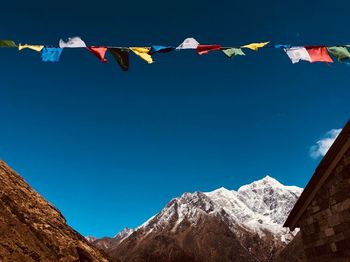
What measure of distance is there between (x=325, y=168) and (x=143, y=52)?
22.5ft

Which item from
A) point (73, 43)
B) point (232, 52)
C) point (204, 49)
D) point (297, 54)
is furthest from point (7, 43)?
point (297, 54)

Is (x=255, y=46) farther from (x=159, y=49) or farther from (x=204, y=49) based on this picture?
(x=159, y=49)

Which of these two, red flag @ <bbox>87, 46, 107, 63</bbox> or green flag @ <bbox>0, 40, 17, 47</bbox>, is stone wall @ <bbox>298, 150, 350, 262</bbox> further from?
green flag @ <bbox>0, 40, 17, 47</bbox>

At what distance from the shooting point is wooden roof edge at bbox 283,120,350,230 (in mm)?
11961

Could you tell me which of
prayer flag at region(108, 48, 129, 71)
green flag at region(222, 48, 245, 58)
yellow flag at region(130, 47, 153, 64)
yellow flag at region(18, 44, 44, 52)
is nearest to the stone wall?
green flag at region(222, 48, 245, 58)

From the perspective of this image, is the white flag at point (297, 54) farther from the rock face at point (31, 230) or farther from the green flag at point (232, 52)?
the rock face at point (31, 230)

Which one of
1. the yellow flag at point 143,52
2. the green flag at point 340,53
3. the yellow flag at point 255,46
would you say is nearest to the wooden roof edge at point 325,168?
the green flag at point 340,53

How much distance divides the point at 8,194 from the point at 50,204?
1.91m

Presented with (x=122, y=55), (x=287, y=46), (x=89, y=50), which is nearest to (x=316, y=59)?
(x=287, y=46)

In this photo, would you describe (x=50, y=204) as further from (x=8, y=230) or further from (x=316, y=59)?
(x=316, y=59)

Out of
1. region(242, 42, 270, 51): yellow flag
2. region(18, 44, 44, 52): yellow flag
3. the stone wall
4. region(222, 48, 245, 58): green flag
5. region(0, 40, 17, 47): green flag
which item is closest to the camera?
region(0, 40, 17, 47): green flag

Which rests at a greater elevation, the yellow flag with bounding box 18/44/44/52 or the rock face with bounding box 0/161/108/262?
the yellow flag with bounding box 18/44/44/52

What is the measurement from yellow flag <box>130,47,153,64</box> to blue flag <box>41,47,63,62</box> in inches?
82.6

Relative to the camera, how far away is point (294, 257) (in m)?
151
